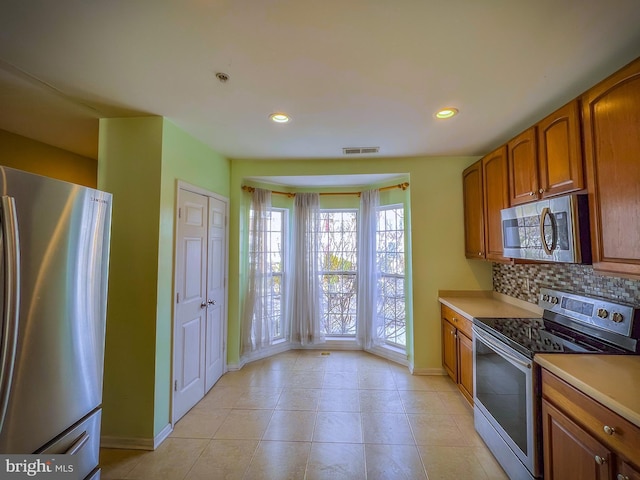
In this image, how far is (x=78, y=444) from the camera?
1.29 m

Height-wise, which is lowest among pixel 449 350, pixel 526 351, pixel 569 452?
pixel 449 350

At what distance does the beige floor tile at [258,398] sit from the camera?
258 centimetres

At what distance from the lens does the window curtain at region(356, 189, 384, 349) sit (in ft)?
12.2

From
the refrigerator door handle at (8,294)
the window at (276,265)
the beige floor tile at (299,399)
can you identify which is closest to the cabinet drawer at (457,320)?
the beige floor tile at (299,399)

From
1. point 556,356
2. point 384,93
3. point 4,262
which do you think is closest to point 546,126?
point 384,93

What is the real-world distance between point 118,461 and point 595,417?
2800 millimetres

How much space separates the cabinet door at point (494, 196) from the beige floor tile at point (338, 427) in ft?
6.28

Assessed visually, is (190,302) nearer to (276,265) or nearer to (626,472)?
(276,265)

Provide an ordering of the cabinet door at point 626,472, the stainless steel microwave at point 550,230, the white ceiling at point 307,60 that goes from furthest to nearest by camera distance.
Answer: the stainless steel microwave at point 550,230 < the white ceiling at point 307,60 < the cabinet door at point 626,472

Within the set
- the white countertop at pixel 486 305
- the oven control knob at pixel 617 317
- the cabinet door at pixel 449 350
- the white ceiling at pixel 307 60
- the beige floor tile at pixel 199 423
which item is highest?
the white ceiling at pixel 307 60

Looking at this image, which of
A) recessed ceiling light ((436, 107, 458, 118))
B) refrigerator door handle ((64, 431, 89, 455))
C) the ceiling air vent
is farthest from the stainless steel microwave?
refrigerator door handle ((64, 431, 89, 455))

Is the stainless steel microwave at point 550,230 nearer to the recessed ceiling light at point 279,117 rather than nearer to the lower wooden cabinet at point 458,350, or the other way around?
the lower wooden cabinet at point 458,350

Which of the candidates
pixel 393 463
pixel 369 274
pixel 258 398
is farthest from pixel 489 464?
pixel 369 274

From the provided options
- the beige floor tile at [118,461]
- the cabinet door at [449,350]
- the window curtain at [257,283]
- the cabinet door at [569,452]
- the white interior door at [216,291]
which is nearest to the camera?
the cabinet door at [569,452]
